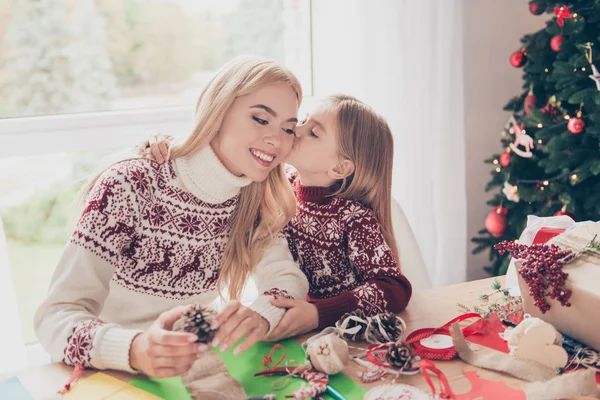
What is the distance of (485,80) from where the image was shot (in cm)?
323

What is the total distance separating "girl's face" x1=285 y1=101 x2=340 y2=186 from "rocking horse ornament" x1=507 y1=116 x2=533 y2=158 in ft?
4.74

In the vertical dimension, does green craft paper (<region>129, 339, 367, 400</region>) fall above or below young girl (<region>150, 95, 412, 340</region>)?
below

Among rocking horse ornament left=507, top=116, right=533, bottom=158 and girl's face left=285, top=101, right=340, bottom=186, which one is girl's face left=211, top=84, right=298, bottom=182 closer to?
girl's face left=285, top=101, right=340, bottom=186

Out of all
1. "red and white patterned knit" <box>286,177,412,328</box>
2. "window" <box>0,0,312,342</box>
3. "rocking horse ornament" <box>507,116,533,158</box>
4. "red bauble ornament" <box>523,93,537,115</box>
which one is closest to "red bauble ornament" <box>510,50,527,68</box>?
"red bauble ornament" <box>523,93,537,115</box>

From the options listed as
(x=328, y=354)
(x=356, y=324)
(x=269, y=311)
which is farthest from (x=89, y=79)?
(x=328, y=354)

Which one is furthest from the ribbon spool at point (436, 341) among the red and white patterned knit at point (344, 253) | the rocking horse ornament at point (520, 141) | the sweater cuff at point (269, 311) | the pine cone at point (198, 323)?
the rocking horse ornament at point (520, 141)

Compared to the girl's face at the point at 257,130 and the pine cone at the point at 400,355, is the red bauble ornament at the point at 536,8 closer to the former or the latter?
the girl's face at the point at 257,130

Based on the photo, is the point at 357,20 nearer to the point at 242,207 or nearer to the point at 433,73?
the point at 433,73

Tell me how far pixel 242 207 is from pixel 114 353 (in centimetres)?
54

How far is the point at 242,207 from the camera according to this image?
5.30 ft

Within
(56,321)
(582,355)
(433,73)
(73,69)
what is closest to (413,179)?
(433,73)

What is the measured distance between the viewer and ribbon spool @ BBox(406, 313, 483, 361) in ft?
4.13

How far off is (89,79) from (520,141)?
1897 millimetres

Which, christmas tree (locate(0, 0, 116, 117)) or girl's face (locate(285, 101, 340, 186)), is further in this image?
christmas tree (locate(0, 0, 116, 117))
